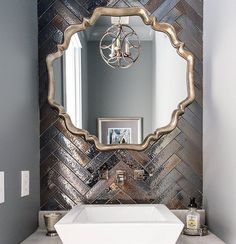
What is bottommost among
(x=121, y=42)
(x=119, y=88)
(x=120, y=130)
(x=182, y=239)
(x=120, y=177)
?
(x=182, y=239)

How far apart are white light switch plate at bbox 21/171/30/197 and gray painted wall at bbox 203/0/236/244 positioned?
0.94m

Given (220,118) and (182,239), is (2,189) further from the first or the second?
(220,118)

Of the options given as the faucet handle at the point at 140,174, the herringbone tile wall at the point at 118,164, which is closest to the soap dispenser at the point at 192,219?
the herringbone tile wall at the point at 118,164

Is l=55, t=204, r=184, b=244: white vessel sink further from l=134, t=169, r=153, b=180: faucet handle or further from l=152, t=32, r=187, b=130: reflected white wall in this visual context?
l=152, t=32, r=187, b=130: reflected white wall

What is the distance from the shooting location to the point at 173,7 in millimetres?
1998

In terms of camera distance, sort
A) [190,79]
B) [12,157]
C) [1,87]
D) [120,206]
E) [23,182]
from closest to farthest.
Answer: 1. [1,87]
2. [12,157]
3. [23,182]
4. [120,206]
5. [190,79]

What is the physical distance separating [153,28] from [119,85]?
0.38 metres

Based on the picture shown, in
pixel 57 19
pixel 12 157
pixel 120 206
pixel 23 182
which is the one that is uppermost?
pixel 57 19

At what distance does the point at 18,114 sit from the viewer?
163 centimetres

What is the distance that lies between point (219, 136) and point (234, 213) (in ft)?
1.26

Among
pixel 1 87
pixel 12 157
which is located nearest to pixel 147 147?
pixel 12 157

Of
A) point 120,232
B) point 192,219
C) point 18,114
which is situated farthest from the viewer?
point 192,219

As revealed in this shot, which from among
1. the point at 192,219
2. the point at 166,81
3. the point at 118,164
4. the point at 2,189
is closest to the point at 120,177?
the point at 118,164

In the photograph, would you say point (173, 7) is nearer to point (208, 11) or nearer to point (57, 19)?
point (208, 11)
